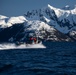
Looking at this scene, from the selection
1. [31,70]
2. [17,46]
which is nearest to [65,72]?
[31,70]

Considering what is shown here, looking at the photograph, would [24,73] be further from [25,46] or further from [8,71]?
[25,46]

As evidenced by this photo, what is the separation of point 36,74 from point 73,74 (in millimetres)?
6558

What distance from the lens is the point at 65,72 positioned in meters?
56.5

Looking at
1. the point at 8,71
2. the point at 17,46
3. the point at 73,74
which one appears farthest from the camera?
the point at 17,46

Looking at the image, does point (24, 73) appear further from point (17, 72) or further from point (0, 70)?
point (0, 70)

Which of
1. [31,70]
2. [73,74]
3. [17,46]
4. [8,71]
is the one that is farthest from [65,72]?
[17,46]

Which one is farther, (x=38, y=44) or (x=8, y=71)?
(x=38, y=44)

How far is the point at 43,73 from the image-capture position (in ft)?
183

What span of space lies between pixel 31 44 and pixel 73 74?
133 metres

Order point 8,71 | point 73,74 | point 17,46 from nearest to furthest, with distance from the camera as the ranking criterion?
point 73,74 < point 8,71 < point 17,46

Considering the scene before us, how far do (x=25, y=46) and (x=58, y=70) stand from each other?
120 m

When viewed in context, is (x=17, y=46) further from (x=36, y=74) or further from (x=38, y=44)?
(x=36, y=74)

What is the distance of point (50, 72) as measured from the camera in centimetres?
5694

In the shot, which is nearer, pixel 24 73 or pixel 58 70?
pixel 24 73
